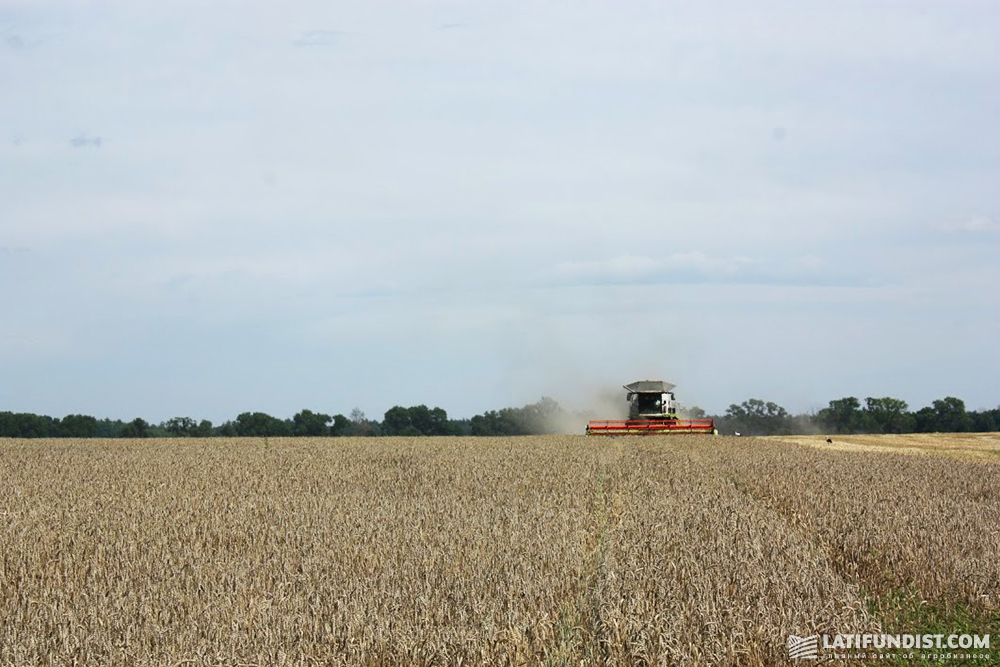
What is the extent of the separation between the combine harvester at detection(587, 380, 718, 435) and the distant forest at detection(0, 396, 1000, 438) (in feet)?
61.7

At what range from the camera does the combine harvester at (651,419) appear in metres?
35.4

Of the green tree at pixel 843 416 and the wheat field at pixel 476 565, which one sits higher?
the green tree at pixel 843 416

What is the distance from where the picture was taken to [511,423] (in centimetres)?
8431

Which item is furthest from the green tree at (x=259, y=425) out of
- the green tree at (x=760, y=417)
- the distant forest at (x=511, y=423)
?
the green tree at (x=760, y=417)

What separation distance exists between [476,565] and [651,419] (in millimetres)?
29941

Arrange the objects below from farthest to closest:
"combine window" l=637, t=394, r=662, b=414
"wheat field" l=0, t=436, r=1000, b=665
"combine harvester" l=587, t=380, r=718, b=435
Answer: "combine window" l=637, t=394, r=662, b=414 → "combine harvester" l=587, t=380, r=718, b=435 → "wheat field" l=0, t=436, r=1000, b=665

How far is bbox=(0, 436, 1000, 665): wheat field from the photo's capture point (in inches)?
262

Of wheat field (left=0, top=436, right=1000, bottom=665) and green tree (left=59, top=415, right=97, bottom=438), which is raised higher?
green tree (left=59, top=415, right=97, bottom=438)

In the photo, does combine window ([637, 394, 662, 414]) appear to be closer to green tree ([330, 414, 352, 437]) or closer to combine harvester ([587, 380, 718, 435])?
combine harvester ([587, 380, 718, 435])

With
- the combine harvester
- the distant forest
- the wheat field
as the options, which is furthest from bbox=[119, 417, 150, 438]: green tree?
the wheat field

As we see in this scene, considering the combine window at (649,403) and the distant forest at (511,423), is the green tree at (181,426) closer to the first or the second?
the distant forest at (511,423)

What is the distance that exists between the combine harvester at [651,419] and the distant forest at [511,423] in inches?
741

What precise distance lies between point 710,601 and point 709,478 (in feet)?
32.2

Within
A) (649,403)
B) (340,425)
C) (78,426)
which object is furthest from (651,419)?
(78,426)
